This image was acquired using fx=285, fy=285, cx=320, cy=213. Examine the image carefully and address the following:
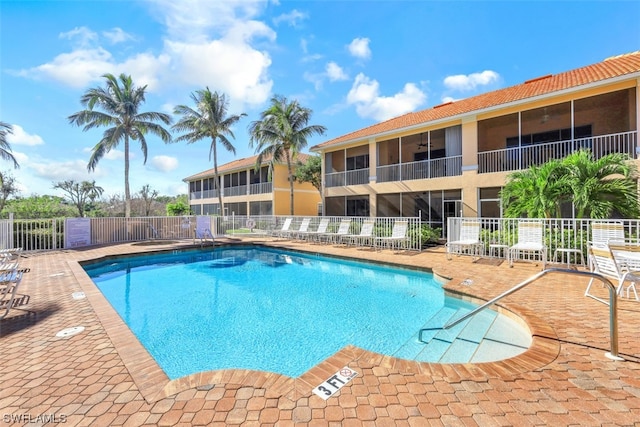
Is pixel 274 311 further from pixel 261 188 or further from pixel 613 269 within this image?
pixel 261 188

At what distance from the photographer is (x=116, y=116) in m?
19.3

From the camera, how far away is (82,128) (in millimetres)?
18812

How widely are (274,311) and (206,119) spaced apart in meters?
20.5

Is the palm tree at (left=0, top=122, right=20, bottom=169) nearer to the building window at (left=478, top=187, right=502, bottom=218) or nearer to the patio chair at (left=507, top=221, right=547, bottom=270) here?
the patio chair at (left=507, top=221, right=547, bottom=270)

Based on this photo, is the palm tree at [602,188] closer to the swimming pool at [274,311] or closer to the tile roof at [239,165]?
the swimming pool at [274,311]

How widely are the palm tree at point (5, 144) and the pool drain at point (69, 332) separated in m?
18.1

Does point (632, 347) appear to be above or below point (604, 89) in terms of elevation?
below

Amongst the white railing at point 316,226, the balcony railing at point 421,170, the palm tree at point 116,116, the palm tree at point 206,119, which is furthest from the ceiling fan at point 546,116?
the palm tree at point 116,116

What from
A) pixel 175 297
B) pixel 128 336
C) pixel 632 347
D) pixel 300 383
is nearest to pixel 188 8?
pixel 175 297

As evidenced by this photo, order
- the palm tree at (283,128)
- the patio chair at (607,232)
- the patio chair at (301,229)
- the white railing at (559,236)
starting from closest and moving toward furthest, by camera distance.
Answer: the patio chair at (607,232), the white railing at (559,236), the patio chair at (301,229), the palm tree at (283,128)

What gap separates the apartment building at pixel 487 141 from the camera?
37.0ft

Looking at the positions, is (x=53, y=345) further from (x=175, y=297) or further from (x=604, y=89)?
(x=604, y=89)

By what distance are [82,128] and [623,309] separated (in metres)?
26.0

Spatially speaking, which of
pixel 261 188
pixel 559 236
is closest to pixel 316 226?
pixel 559 236
